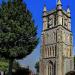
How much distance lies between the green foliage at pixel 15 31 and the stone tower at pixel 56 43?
56454mm

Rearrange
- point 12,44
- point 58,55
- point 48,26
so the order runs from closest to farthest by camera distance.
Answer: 1. point 12,44
2. point 58,55
3. point 48,26

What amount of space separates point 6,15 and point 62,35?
61527 mm

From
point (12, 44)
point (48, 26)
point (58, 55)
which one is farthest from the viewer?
point (48, 26)

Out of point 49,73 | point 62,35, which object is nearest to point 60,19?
point 62,35

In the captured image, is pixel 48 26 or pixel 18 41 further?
pixel 48 26

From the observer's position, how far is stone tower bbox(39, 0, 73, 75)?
83688mm

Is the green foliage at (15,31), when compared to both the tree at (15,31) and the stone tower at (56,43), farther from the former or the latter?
the stone tower at (56,43)

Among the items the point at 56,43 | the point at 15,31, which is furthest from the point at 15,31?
the point at 56,43

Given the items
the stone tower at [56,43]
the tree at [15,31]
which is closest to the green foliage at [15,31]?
the tree at [15,31]

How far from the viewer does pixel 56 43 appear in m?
85.9

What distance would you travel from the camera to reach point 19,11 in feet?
85.3

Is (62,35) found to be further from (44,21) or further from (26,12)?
(26,12)

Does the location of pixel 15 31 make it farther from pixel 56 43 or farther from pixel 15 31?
pixel 56 43

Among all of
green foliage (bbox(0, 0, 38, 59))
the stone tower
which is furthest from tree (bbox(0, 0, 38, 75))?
the stone tower
